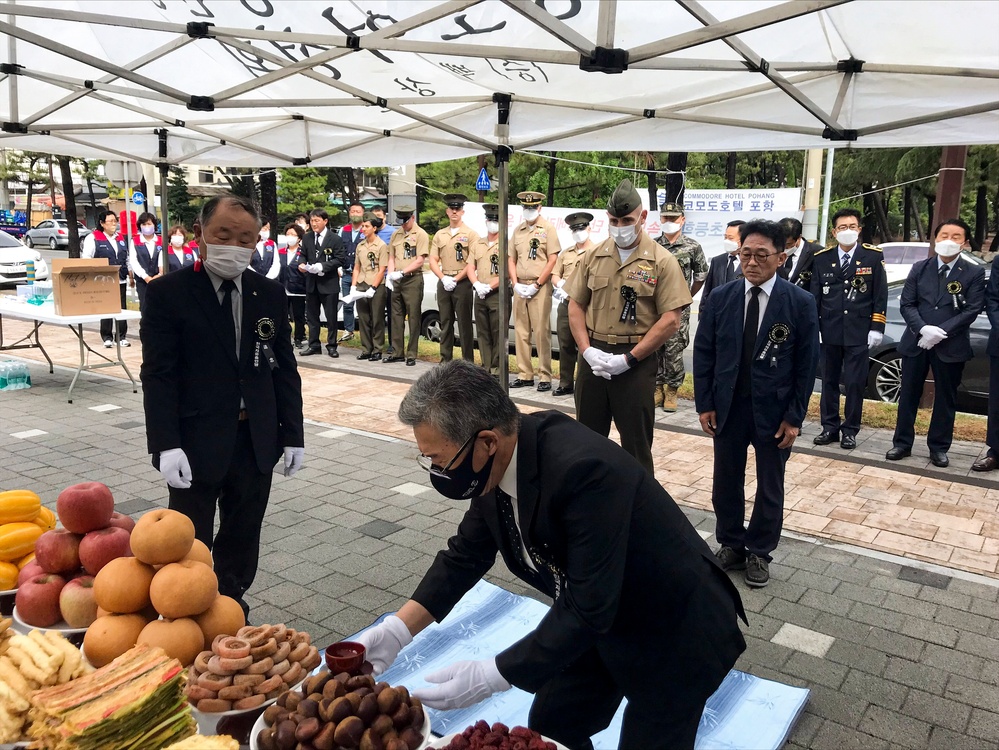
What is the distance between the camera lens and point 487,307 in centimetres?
1038

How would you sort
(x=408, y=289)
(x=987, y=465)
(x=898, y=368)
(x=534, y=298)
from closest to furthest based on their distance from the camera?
(x=987, y=465) < (x=898, y=368) < (x=534, y=298) < (x=408, y=289)

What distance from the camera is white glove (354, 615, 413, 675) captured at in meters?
2.27

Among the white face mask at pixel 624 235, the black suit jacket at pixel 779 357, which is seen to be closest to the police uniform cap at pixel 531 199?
the white face mask at pixel 624 235

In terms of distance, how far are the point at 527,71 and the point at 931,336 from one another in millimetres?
4225

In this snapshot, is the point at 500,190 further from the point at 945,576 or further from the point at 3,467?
the point at 3,467

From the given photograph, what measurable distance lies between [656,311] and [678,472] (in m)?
2.10

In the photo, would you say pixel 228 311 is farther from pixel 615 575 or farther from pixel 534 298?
pixel 534 298

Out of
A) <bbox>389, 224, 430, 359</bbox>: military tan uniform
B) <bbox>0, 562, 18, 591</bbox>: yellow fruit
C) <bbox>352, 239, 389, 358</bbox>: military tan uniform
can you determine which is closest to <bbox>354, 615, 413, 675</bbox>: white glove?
<bbox>0, 562, 18, 591</bbox>: yellow fruit

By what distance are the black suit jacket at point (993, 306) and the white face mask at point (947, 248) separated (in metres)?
0.32

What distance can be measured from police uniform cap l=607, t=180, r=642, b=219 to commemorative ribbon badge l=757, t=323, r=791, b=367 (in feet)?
4.11

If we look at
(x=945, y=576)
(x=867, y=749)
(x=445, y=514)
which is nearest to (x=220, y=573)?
(x=445, y=514)

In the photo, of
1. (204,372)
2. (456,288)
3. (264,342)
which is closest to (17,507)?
(204,372)

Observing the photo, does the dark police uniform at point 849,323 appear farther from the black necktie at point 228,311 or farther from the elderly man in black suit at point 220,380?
the black necktie at point 228,311

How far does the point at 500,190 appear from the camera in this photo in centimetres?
559
